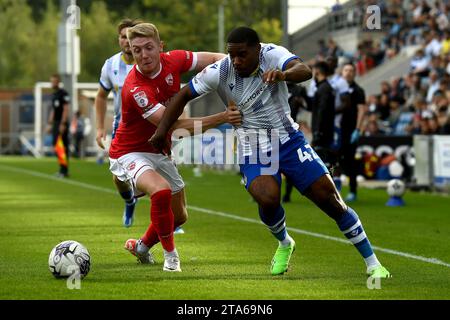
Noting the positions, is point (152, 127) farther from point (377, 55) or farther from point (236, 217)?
point (377, 55)

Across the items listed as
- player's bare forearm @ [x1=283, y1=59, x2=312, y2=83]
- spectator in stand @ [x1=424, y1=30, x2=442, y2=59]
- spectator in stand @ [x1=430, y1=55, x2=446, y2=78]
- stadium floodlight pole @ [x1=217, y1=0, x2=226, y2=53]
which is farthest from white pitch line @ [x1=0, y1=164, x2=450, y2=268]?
stadium floodlight pole @ [x1=217, y1=0, x2=226, y2=53]

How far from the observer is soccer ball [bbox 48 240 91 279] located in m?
9.62

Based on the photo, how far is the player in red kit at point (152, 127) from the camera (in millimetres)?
10109

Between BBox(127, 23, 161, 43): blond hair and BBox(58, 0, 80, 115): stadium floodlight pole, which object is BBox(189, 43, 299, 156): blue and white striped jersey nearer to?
BBox(127, 23, 161, 43): blond hair

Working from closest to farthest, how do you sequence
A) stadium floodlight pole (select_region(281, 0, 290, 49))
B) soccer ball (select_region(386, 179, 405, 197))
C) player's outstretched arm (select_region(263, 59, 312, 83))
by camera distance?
player's outstretched arm (select_region(263, 59, 312, 83))
soccer ball (select_region(386, 179, 405, 197))
stadium floodlight pole (select_region(281, 0, 290, 49))

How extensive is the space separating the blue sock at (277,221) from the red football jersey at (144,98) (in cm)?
124

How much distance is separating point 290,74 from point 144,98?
1491 millimetres

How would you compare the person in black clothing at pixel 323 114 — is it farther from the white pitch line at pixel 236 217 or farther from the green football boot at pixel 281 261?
the green football boot at pixel 281 261

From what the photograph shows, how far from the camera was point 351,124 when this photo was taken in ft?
64.1

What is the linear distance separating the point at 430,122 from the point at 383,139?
1.08m

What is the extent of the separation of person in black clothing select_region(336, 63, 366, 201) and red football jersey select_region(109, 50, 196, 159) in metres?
9.03

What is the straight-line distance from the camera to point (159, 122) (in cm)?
1008

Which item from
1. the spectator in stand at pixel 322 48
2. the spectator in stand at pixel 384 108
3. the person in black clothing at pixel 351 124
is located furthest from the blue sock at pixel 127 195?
the spectator in stand at pixel 322 48
